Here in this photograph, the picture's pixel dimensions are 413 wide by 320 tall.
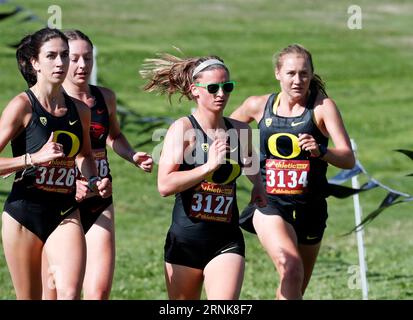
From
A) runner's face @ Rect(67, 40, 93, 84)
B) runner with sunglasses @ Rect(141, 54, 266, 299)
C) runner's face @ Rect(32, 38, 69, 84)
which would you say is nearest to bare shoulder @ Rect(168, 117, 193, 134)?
runner with sunglasses @ Rect(141, 54, 266, 299)

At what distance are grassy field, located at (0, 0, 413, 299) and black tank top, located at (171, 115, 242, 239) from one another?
4388 mm

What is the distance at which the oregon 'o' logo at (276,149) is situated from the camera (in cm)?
837

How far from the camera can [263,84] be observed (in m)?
26.5

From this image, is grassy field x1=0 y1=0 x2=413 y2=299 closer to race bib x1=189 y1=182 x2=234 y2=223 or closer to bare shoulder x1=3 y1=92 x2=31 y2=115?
A: race bib x1=189 y1=182 x2=234 y2=223

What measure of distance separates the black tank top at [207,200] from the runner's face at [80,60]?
1144 mm

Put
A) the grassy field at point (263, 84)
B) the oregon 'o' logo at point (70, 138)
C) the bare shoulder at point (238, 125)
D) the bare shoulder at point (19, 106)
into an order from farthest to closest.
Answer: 1. the grassy field at point (263, 84)
2. the bare shoulder at point (238, 125)
3. the oregon 'o' logo at point (70, 138)
4. the bare shoulder at point (19, 106)

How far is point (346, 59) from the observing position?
2881 cm

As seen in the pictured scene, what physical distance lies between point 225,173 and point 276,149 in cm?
118

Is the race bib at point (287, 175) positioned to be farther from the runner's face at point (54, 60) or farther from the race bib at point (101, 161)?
the runner's face at point (54, 60)

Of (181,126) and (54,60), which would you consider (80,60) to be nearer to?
(54,60)

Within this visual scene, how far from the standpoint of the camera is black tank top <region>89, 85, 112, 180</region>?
8352 millimetres

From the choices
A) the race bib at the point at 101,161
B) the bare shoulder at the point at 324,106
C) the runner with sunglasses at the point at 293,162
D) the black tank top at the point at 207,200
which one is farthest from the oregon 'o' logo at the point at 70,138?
the bare shoulder at the point at 324,106

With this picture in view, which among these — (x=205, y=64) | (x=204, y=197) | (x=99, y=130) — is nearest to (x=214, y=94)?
(x=205, y=64)
